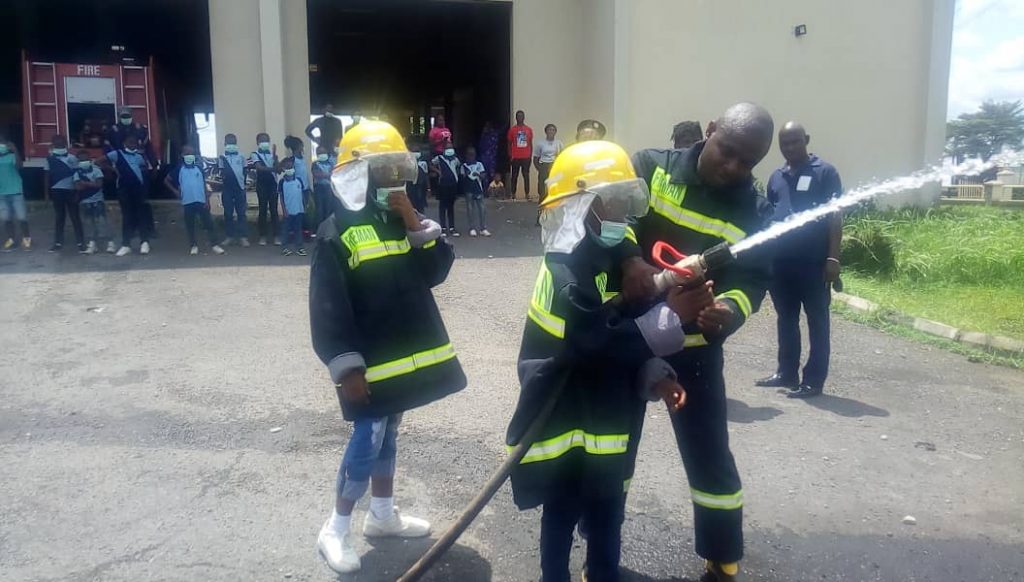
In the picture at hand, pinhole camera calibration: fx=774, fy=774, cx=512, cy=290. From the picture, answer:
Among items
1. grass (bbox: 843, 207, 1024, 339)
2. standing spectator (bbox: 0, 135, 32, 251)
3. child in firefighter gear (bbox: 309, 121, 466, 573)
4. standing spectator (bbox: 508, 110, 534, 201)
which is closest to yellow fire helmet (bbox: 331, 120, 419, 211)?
child in firefighter gear (bbox: 309, 121, 466, 573)

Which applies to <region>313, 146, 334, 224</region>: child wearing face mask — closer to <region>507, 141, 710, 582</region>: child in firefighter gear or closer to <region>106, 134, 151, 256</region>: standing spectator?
<region>106, 134, 151, 256</region>: standing spectator

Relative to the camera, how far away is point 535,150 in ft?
49.4

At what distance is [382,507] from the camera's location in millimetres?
3582

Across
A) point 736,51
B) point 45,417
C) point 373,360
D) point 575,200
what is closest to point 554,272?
point 575,200

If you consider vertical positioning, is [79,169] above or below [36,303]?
above

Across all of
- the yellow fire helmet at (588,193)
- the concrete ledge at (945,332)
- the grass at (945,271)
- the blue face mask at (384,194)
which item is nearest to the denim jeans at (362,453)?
the blue face mask at (384,194)

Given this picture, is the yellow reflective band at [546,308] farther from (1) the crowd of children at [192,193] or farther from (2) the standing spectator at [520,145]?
(2) the standing spectator at [520,145]

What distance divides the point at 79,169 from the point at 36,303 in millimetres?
3201

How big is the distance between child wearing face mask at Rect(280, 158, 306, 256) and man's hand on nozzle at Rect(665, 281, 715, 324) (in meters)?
9.33

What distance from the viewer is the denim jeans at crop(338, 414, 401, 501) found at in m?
3.26

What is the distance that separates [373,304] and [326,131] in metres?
10.3

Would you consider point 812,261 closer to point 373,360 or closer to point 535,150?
point 373,360

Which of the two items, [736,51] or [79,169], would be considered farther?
[736,51]

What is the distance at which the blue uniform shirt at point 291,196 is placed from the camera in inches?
440
